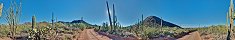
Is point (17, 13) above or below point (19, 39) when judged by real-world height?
above

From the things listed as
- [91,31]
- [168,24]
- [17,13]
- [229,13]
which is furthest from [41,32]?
[168,24]

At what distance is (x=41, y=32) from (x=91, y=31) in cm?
1063

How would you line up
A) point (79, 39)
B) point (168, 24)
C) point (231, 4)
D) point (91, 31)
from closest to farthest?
point (79, 39) → point (91, 31) → point (231, 4) → point (168, 24)

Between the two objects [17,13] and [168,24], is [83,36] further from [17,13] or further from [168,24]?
[168,24]

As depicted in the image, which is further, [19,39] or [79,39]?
[19,39]

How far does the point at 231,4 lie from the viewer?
9.84 m

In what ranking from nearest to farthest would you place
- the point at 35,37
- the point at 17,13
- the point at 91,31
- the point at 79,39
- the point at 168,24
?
the point at 79,39
the point at 91,31
the point at 35,37
the point at 17,13
the point at 168,24

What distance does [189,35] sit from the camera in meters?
2.63

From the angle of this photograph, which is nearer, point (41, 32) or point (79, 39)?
point (79, 39)

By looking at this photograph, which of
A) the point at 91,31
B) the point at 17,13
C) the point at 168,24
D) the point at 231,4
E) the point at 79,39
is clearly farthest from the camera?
the point at 168,24

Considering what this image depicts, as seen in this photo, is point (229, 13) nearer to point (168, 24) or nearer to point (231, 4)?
point (231, 4)

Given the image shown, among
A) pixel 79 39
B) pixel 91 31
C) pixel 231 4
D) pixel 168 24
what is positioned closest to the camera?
pixel 79 39

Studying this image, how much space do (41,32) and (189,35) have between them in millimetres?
10967

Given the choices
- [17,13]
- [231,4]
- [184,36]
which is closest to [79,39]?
[184,36]
